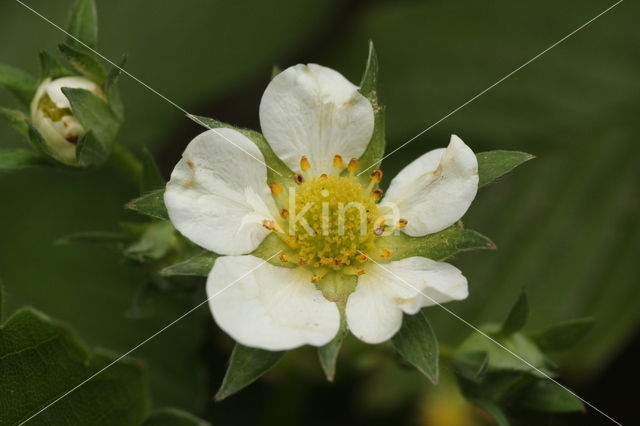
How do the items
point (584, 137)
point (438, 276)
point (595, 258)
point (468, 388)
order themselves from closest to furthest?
point (438, 276)
point (468, 388)
point (595, 258)
point (584, 137)

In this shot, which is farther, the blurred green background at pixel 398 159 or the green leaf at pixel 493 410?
the blurred green background at pixel 398 159

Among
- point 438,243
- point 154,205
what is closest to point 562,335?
point 438,243

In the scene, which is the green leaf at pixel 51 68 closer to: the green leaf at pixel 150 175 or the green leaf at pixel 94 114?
the green leaf at pixel 94 114

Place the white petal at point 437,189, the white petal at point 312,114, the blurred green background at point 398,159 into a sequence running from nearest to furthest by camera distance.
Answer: the white petal at point 437,189, the white petal at point 312,114, the blurred green background at point 398,159

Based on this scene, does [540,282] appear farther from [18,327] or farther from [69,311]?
[18,327]

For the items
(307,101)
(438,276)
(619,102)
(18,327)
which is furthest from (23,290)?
(619,102)

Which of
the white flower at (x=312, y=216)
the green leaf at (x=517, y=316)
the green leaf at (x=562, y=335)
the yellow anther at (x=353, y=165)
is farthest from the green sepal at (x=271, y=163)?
the green leaf at (x=562, y=335)
